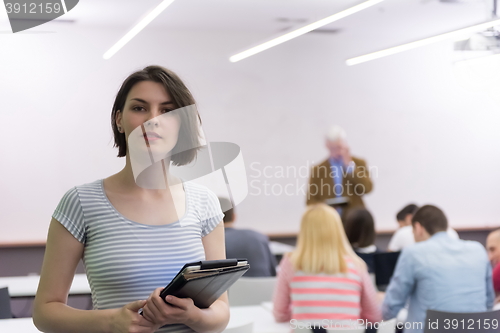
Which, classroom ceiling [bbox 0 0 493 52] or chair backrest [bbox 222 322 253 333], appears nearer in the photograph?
chair backrest [bbox 222 322 253 333]

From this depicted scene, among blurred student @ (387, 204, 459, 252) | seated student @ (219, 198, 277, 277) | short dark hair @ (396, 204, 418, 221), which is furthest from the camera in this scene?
short dark hair @ (396, 204, 418, 221)

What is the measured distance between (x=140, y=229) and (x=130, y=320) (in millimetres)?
186

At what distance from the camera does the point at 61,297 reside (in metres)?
0.95

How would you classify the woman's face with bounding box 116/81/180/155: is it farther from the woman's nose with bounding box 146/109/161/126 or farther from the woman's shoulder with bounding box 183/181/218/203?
the woman's shoulder with bounding box 183/181/218/203

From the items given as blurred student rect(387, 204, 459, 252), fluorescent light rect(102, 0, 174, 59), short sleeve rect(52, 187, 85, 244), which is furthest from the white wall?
short sleeve rect(52, 187, 85, 244)

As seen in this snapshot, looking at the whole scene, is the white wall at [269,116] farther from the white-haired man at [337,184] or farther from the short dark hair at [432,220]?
the short dark hair at [432,220]

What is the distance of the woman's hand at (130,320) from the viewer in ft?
2.96

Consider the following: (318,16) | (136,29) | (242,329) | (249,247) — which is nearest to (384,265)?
(249,247)

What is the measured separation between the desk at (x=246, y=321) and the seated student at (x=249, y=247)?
1.21 feet

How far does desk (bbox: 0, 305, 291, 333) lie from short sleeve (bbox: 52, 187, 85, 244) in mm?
833

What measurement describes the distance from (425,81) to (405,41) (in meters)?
0.30

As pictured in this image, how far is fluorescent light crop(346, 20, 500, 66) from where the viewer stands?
2738 millimetres

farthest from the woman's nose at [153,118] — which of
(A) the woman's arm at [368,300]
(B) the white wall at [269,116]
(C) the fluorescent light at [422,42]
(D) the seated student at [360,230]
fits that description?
(C) the fluorescent light at [422,42]

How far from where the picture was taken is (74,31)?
7.19 feet
